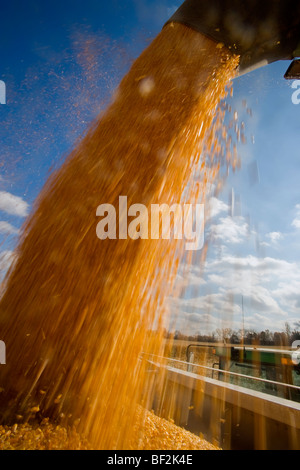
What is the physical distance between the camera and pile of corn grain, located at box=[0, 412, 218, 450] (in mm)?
1290

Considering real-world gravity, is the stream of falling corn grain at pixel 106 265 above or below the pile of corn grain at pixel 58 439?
above

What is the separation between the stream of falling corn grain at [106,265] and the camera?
5.21 ft

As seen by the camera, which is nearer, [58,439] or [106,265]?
[58,439]

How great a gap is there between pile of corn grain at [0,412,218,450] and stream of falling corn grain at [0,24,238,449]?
2 centimetres

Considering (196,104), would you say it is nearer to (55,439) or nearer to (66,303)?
(66,303)

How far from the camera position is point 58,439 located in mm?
1351

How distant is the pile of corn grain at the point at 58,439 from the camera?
129 cm

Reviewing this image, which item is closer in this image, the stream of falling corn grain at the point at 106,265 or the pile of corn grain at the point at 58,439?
the pile of corn grain at the point at 58,439

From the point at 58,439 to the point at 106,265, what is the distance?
1.00 m

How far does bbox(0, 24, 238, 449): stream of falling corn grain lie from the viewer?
1587mm

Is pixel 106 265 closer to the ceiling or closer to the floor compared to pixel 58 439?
closer to the ceiling

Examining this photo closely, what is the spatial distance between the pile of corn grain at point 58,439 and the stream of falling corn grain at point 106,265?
2 cm

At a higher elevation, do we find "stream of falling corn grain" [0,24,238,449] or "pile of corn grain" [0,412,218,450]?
"stream of falling corn grain" [0,24,238,449]

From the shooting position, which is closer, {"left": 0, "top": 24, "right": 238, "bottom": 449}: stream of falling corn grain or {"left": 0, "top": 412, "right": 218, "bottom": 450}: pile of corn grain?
{"left": 0, "top": 412, "right": 218, "bottom": 450}: pile of corn grain
